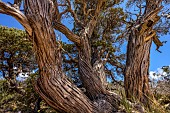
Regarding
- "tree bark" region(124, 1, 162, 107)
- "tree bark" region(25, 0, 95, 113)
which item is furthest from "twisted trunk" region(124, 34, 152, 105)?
"tree bark" region(25, 0, 95, 113)

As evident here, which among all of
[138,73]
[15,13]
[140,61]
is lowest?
[15,13]

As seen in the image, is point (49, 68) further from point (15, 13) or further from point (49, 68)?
point (15, 13)

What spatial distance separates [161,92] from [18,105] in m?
3.56

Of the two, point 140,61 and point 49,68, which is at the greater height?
point 140,61

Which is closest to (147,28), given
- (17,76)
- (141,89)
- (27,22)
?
(141,89)

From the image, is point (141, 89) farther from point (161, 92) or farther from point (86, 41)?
point (86, 41)

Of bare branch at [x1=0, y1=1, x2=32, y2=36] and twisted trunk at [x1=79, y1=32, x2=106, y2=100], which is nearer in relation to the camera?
bare branch at [x1=0, y1=1, x2=32, y2=36]

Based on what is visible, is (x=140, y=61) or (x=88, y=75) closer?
(x=140, y=61)

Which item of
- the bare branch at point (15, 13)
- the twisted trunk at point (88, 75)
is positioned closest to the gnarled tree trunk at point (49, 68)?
the bare branch at point (15, 13)

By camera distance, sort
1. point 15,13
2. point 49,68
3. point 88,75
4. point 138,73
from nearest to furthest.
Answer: point 15,13
point 49,68
point 138,73
point 88,75

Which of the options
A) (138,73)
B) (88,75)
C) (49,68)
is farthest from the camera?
(88,75)

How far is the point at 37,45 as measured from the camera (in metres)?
3.48

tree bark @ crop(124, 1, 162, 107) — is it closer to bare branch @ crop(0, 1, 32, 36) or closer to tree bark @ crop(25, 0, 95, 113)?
tree bark @ crop(25, 0, 95, 113)

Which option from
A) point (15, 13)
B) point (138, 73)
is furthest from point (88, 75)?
point (15, 13)
